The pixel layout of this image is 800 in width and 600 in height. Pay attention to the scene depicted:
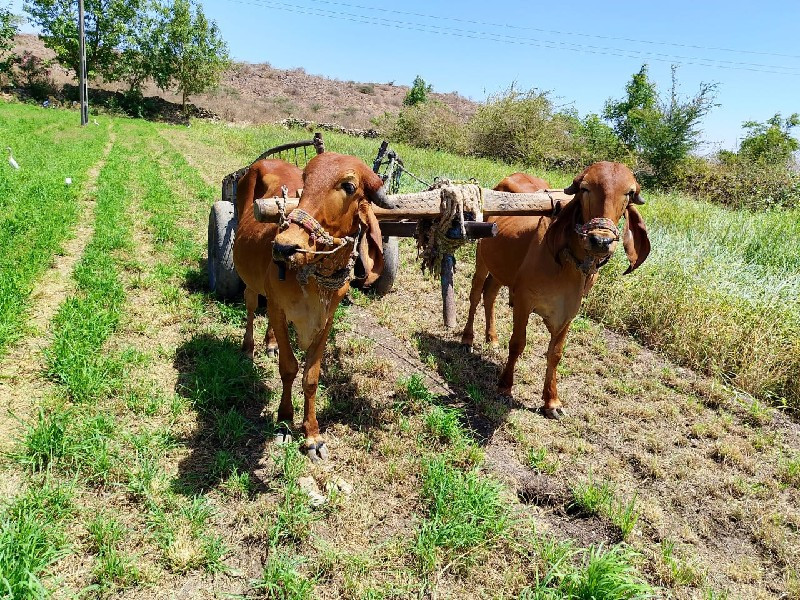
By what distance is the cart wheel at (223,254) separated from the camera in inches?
229

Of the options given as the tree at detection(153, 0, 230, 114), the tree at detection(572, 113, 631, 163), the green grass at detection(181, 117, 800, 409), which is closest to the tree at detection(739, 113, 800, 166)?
the tree at detection(572, 113, 631, 163)

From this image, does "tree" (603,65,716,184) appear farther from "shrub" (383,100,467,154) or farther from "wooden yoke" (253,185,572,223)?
"wooden yoke" (253,185,572,223)

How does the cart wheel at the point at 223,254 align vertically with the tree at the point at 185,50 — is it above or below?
below

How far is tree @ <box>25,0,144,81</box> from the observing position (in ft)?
118

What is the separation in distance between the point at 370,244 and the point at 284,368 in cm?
123

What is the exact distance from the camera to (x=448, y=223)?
377cm

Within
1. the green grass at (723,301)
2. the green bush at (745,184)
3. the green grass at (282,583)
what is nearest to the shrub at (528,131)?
the green bush at (745,184)

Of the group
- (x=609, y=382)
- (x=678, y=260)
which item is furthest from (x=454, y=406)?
(x=678, y=260)

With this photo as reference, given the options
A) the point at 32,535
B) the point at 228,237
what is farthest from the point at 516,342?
the point at 32,535

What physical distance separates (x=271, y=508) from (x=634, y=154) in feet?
78.3

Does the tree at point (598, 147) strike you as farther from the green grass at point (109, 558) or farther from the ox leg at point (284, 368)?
the green grass at point (109, 558)

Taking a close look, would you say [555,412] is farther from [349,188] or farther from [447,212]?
[349,188]

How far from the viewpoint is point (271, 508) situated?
3146 mm

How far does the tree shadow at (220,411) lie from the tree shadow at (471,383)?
5.62 feet
